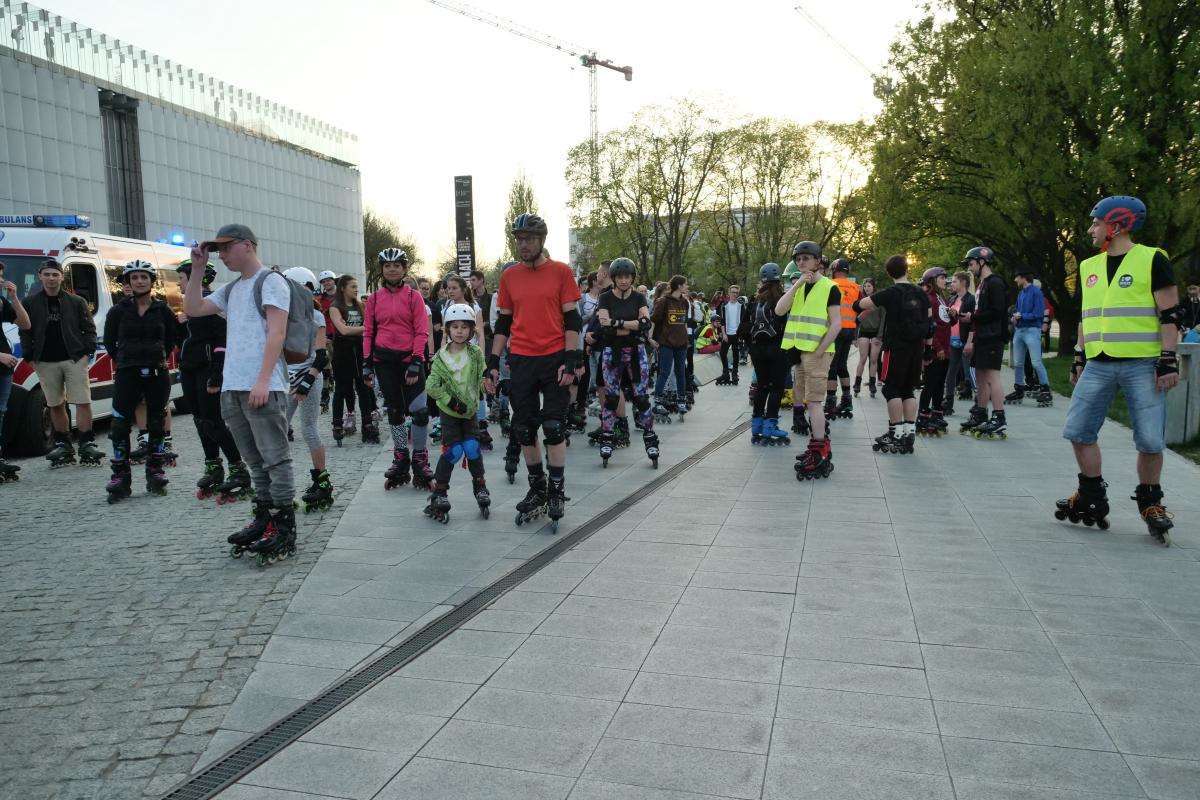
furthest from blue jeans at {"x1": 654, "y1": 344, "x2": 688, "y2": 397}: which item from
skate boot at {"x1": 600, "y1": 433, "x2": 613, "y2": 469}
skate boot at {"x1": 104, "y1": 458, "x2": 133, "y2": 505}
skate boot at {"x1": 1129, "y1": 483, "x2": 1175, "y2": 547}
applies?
skate boot at {"x1": 1129, "y1": 483, "x2": 1175, "y2": 547}

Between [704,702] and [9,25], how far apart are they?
56548mm

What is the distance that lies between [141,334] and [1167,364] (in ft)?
25.2

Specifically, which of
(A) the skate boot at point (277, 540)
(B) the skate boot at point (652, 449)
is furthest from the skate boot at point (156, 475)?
(B) the skate boot at point (652, 449)

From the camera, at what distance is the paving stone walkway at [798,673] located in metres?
2.96

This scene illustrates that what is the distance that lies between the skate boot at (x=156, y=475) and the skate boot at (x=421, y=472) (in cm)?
210

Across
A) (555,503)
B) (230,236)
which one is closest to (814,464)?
(555,503)

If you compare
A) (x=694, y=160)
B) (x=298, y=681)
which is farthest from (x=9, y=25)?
(x=298, y=681)

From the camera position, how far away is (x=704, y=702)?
3494mm

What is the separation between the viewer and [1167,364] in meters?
5.61

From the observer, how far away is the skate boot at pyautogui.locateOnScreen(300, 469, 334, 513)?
23.4ft

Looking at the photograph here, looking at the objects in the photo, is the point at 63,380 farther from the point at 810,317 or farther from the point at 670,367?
the point at 810,317

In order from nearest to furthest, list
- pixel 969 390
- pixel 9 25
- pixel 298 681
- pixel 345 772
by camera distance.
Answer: pixel 345 772 → pixel 298 681 → pixel 969 390 → pixel 9 25

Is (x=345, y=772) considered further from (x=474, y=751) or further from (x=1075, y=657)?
(x=1075, y=657)

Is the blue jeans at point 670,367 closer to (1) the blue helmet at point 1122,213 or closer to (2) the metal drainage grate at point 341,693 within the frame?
(2) the metal drainage grate at point 341,693
